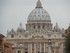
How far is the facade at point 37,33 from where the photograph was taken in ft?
445

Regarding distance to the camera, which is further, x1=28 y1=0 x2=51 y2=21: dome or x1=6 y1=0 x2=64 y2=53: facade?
x1=28 y1=0 x2=51 y2=21: dome

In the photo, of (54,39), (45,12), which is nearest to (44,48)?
(54,39)

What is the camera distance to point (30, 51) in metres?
131

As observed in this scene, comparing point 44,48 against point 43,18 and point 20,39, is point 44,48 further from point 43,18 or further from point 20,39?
point 43,18

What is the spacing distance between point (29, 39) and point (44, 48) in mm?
5025

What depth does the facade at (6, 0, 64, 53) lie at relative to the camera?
136 m

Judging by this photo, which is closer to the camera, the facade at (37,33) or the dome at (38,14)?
the facade at (37,33)

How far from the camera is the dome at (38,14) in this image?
15388cm

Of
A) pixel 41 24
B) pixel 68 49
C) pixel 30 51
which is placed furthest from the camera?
pixel 41 24

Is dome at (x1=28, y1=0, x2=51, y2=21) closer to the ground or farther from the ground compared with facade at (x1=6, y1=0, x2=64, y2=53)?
farther from the ground

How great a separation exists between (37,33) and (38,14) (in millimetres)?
18903

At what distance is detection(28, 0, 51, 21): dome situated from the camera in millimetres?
153875

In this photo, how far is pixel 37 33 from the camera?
458 feet

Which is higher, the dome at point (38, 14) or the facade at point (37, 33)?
the dome at point (38, 14)
